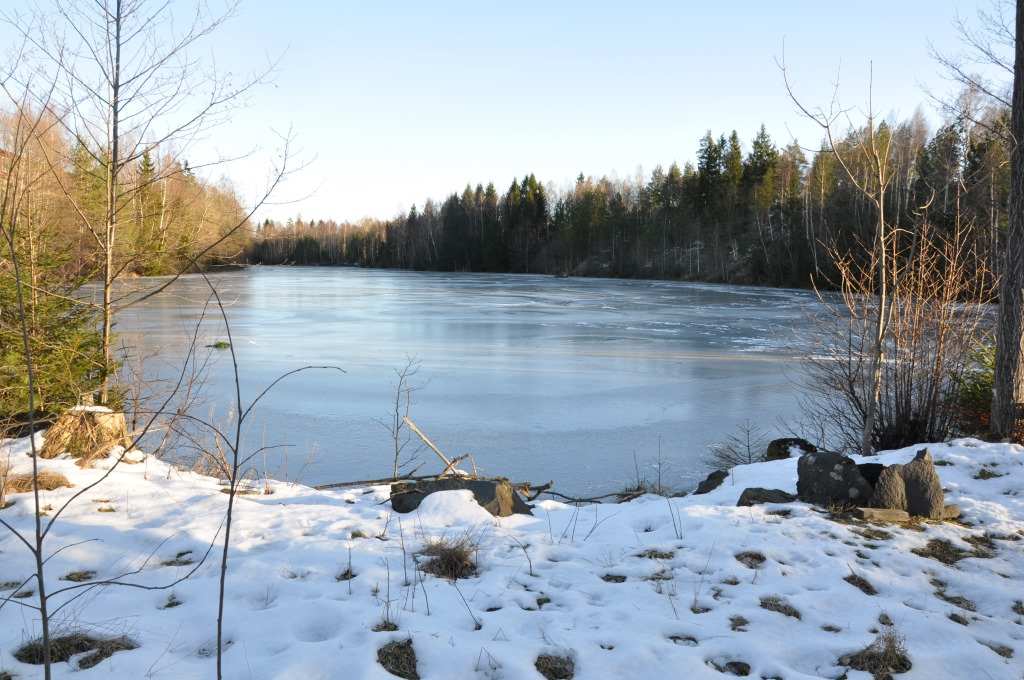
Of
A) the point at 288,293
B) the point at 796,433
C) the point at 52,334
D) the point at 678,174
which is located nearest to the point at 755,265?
the point at 678,174

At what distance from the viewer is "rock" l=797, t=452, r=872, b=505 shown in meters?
4.92

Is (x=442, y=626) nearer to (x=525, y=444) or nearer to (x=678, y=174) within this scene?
(x=525, y=444)

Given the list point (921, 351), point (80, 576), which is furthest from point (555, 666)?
point (921, 351)

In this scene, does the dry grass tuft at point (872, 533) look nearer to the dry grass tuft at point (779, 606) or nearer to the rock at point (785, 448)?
the dry grass tuft at point (779, 606)

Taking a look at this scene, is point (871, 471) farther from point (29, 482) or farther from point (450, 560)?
point (29, 482)

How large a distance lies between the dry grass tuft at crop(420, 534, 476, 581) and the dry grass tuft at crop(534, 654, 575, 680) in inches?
36.9

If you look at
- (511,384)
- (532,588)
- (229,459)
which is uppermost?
(532,588)

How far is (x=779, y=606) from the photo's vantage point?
3369 millimetres

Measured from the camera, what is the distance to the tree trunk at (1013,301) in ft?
21.4

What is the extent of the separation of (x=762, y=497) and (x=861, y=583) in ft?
4.84

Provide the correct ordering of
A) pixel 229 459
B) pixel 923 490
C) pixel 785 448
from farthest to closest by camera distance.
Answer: pixel 229 459, pixel 785 448, pixel 923 490

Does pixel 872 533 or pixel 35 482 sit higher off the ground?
pixel 35 482

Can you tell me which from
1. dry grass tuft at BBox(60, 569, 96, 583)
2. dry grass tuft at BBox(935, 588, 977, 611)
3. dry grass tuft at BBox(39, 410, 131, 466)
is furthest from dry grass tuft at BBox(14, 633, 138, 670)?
dry grass tuft at BBox(935, 588, 977, 611)

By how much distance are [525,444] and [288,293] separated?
31603 millimetres
